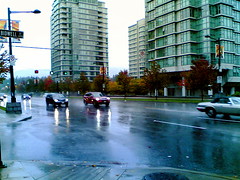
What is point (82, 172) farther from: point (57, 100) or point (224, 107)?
point (57, 100)

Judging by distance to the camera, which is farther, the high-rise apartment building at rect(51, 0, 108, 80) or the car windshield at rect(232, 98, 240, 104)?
the high-rise apartment building at rect(51, 0, 108, 80)

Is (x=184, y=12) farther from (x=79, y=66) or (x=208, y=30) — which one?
(x=79, y=66)

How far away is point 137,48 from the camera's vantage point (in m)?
143

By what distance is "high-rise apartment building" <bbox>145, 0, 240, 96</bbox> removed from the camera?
2319 inches

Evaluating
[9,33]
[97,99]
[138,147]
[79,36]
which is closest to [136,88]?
[97,99]

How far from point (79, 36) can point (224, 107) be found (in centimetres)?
11379

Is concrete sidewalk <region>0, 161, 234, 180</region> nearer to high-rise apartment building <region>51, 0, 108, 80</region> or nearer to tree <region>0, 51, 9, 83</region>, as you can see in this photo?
tree <region>0, 51, 9, 83</region>

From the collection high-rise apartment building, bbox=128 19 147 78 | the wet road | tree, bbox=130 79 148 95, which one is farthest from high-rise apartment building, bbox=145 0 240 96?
A: high-rise apartment building, bbox=128 19 147 78

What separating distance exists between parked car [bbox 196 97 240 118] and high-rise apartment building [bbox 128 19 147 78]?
117712 millimetres

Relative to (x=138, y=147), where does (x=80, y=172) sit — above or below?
above

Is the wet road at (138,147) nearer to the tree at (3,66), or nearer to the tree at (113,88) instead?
the tree at (3,66)

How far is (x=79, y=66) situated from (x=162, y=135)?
377 feet

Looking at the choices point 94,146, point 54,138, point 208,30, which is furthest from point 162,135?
point 208,30

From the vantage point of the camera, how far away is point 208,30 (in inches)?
2317
